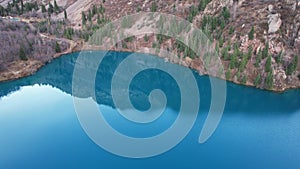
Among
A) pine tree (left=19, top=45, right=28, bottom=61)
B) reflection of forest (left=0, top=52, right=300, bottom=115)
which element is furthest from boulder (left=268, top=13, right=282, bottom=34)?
pine tree (left=19, top=45, right=28, bottom=61)

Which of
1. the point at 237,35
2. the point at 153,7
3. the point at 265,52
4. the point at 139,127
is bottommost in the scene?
the point at 139,127

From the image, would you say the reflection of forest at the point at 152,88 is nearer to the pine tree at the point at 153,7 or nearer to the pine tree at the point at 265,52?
the pine tree at the point at 265,52

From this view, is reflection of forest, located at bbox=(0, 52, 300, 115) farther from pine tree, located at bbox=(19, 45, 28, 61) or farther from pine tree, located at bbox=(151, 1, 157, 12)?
pine tree, located at bbox=(151, 1, 157, 12)

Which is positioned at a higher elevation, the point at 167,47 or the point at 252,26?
the point at 252,26

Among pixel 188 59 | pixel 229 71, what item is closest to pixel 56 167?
pixel 229 71

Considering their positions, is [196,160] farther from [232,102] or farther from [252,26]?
[252,26]

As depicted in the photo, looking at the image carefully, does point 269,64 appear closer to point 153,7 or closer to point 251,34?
point 251,34

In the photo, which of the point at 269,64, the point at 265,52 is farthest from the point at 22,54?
the point at 269,64
